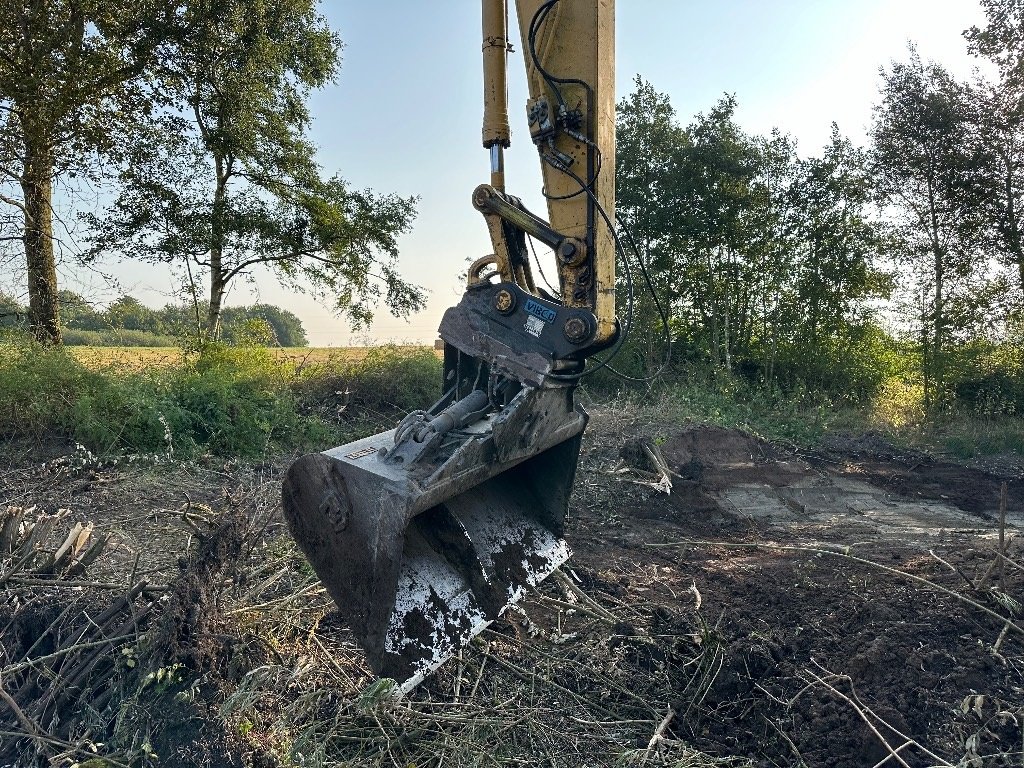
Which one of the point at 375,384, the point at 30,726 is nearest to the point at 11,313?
the point at 375,384

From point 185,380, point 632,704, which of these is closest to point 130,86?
point 185,380

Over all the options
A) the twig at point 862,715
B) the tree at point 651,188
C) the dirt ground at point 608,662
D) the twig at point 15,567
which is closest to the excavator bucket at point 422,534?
the dirt ground at point 608,662

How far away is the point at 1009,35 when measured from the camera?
10.2 m

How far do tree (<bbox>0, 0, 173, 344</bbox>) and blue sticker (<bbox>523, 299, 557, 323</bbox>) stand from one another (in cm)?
696

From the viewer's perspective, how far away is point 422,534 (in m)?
2.74

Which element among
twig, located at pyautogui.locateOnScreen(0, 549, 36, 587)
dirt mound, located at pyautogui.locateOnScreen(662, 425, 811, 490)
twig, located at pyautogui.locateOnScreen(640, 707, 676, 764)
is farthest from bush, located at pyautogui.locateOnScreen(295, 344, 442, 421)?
twig, located at pyautogui.locateOnScreen(640, 707, 676, 764)

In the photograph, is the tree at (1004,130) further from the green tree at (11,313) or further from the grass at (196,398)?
the green tree at (11,313)

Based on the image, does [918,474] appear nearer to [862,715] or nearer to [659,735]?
[862,715]

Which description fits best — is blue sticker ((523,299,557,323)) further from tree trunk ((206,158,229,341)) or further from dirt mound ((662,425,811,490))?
tree trunk ((206,158,229,341))

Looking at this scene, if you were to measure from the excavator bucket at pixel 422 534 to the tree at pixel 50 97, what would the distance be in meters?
6.79

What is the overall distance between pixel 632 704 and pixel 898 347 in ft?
36.2

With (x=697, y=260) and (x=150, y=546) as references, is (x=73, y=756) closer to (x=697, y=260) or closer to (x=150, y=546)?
(x=150, y=546)

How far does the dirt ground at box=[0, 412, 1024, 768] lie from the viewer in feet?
7.29

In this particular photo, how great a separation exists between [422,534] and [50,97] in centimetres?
767
